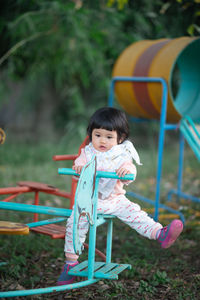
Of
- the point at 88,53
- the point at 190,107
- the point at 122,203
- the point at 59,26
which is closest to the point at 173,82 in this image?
the point at 88,53

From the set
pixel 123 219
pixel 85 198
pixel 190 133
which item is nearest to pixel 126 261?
pixel 123 219

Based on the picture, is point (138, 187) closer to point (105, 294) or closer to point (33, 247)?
point (33, 247)

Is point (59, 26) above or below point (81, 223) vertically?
above

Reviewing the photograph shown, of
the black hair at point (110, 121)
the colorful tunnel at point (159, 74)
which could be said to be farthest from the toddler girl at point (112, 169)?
the colorful tunnel at point (159, 74)

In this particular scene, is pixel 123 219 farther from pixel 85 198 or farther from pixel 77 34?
pixel 77 34

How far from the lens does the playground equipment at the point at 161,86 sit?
4398mm

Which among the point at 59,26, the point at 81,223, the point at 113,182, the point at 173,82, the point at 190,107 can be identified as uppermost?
the point at 59,26

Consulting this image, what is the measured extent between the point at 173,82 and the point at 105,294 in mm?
5616

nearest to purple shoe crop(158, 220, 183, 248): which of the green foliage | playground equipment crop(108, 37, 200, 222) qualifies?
playground equipment crop(108, 37, 200, 222)

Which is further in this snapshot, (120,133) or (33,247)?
(33,247)

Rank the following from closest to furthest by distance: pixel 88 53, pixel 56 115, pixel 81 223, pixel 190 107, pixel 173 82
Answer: pixel 81 223, pixel 190 107, pixel 88 53, pixel 173 82, pixel 56 115

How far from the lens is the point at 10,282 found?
9.93ft

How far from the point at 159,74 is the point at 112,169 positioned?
187 centimetres

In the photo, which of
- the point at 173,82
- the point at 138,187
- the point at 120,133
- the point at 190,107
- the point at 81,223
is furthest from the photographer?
the point at 173,82
